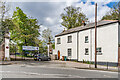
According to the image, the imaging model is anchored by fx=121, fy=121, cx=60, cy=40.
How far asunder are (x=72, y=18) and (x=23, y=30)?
21.7 meters

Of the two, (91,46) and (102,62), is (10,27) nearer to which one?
(91,46)

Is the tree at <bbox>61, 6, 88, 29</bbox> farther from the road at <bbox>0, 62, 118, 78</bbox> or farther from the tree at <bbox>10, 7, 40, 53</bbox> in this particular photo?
the road at <bbox>0, 62, 118, 78</bbox>

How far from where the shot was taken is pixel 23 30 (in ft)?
91.7

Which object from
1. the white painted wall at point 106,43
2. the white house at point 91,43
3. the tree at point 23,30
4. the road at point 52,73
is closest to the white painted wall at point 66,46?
the white house at point 91,43

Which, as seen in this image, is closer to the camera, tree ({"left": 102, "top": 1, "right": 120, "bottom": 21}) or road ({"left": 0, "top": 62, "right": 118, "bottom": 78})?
road ({"left": 0, "top": 62, "right": 118, "bottom": 78})

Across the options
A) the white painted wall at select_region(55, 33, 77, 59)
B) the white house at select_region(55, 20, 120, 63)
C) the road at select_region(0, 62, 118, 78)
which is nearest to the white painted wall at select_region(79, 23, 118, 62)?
the white house at select_region(55, 20, 120, 63)

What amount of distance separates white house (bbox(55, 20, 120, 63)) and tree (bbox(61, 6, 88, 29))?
51.3 ft

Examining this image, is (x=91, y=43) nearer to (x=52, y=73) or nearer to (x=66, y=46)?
(x=66, y=46)

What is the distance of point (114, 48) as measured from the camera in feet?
57.7

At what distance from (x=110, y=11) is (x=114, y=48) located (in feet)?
85.1

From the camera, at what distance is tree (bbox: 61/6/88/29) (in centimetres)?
4412

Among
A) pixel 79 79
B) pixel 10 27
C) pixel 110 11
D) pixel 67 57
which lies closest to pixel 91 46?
pixel 67 57

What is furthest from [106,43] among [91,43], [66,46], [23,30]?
[23,30]

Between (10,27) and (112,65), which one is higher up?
(10,27)
